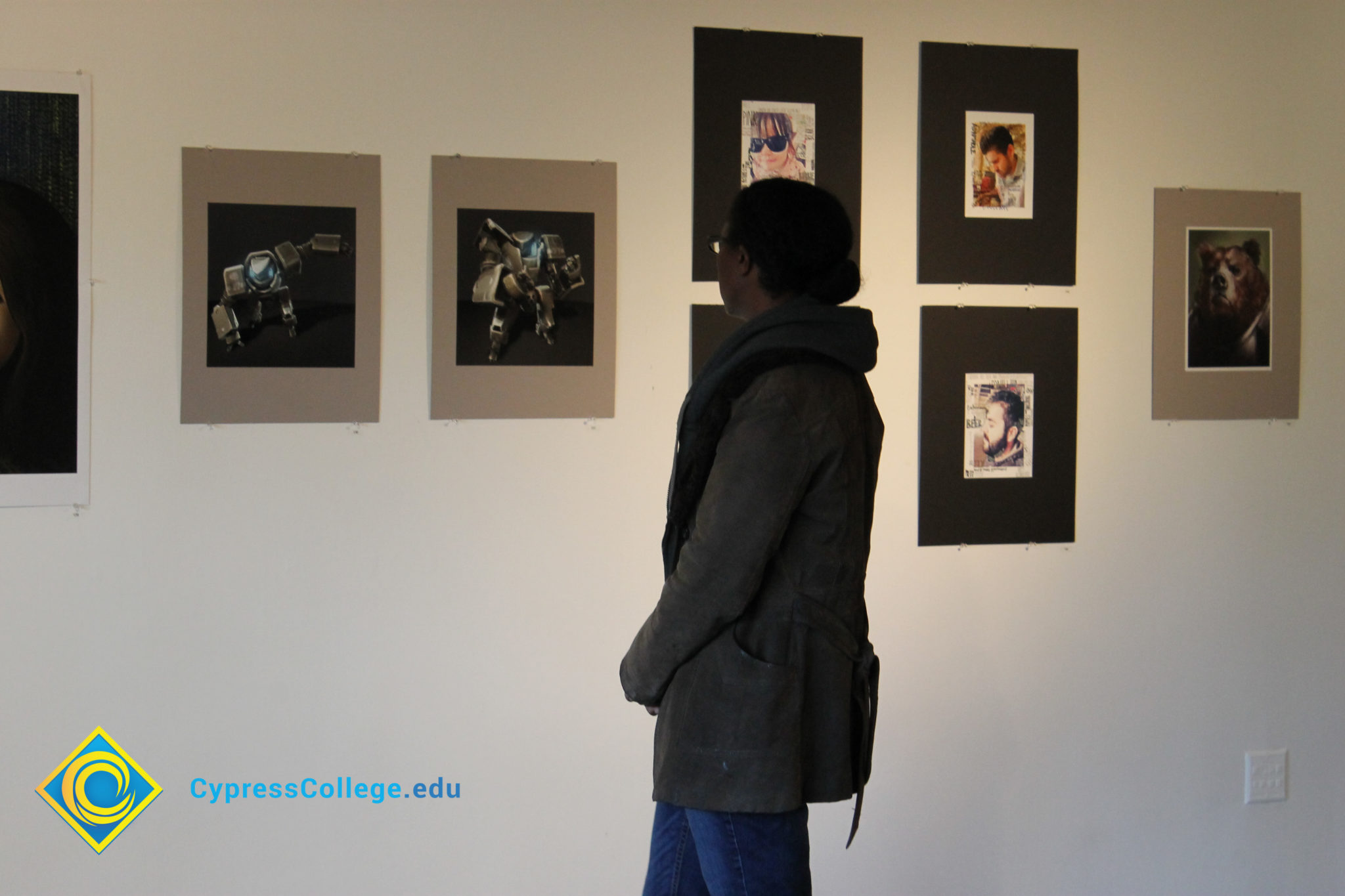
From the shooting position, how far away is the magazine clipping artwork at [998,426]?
2.52 m

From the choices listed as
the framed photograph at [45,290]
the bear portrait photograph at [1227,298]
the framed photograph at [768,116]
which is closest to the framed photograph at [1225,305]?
the bear portrait photograph at [1227,298]

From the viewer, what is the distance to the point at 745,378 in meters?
1.45

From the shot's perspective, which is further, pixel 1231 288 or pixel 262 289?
pixel 1231 288

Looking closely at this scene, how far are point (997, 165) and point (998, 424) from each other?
664 millimetres

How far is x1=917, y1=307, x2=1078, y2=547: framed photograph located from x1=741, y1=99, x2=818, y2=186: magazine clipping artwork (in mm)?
499

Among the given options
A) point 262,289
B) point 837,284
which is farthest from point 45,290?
point 837,284

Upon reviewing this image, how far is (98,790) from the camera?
2229 mm

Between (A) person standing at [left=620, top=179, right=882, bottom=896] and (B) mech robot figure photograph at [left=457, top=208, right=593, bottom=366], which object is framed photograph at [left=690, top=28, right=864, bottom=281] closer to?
(B) mech robot figure photograph at [left=457, top=208, right=593, bottom=366]

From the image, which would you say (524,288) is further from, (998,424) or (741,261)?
(998,424)

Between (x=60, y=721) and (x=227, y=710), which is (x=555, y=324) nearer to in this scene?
(x=227, y=710)

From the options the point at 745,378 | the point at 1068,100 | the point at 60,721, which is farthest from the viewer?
the point at 1068,100

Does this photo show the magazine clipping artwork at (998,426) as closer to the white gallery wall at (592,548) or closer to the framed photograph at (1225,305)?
the white gallery wall at (592,548)

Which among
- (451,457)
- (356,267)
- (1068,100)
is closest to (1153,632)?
(1068,100)

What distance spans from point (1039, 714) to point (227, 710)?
79.7 inches
